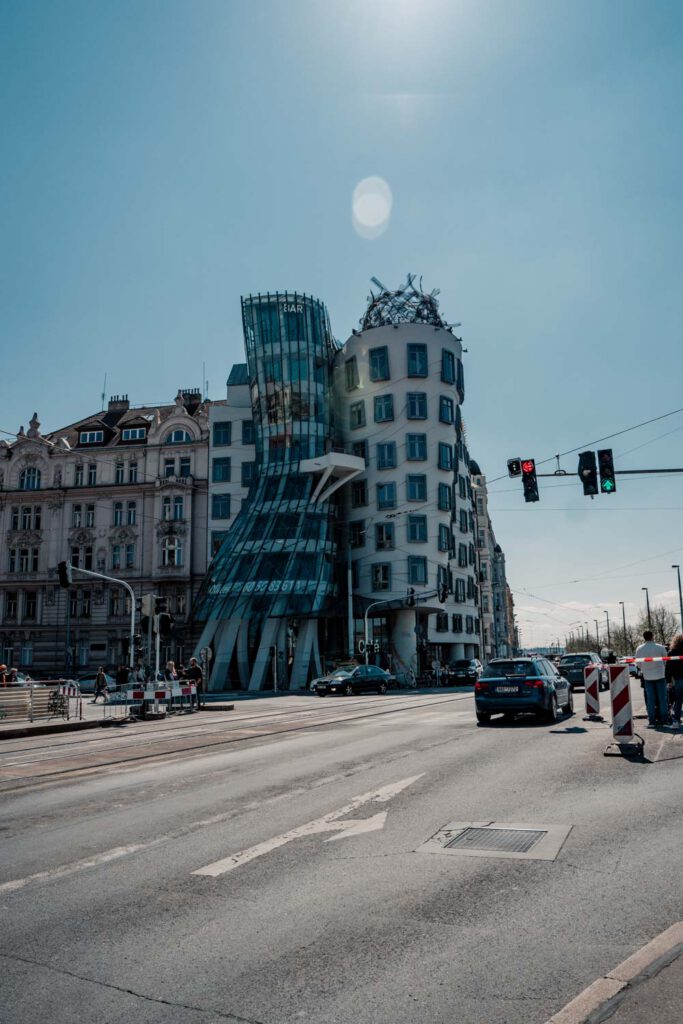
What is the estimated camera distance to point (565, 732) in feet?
49.0

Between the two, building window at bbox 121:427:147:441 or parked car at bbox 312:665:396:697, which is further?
building window at bbox 121:427:147:441

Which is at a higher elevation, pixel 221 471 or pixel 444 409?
pixel 444 409

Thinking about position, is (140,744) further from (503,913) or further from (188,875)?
(503,913)

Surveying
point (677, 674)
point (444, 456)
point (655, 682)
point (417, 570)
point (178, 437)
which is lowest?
point (655, 682)

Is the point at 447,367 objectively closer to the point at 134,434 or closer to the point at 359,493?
the point at 359,493

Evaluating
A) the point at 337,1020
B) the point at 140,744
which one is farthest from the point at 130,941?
the point at 140,744

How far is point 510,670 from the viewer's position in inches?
695

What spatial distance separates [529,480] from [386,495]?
3793 cm

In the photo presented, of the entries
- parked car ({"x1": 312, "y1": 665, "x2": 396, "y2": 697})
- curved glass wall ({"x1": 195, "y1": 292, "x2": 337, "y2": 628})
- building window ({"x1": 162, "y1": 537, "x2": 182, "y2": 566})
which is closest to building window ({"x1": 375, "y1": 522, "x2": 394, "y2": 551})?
curved glass wall ({"x1": 195, "y1": 292, "x2": 337, "y2": 628})

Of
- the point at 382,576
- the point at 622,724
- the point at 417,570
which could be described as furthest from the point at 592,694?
the point at 382,576

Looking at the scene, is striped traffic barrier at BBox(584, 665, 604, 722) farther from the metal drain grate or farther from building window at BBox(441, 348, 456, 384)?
building window at BBox(441, 348, 456, 384)

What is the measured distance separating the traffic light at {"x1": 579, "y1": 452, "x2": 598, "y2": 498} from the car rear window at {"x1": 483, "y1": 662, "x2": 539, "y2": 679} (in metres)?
5.07

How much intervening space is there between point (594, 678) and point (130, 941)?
1483 centimetres

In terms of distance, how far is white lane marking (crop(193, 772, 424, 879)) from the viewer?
A: 6.06 m
